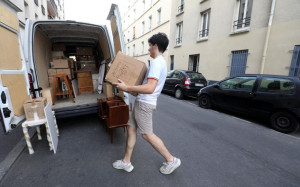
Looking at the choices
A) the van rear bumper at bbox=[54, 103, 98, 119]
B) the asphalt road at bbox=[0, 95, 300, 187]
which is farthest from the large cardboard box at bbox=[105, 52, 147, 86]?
the van rear bumper at bbox=[54, 103, 98, 119]

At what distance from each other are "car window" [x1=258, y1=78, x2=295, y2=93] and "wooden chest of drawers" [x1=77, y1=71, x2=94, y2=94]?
508 centimetres

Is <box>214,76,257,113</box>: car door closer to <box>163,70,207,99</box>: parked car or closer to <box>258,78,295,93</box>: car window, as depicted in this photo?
<box>258,78,295,93</box>: car window

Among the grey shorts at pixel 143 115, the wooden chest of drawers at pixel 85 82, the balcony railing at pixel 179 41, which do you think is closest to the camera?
the grey shorts at pixel 143 115

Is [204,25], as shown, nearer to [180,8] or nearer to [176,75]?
[180,8]

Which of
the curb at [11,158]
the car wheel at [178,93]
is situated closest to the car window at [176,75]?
the car wheel at [178,93]

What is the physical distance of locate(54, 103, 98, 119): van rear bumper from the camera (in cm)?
300

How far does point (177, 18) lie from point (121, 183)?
12.7 m

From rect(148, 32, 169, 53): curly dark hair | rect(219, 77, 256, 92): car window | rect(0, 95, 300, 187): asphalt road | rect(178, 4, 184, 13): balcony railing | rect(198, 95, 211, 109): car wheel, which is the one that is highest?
rect(178, 4, 184, 13): balcony railing

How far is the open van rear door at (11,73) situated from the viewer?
1.93 m

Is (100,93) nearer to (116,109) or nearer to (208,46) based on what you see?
(116,109)

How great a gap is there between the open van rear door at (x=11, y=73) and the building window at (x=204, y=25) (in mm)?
9721

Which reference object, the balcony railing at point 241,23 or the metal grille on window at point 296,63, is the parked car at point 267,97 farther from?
the balcony railing at point 241,23

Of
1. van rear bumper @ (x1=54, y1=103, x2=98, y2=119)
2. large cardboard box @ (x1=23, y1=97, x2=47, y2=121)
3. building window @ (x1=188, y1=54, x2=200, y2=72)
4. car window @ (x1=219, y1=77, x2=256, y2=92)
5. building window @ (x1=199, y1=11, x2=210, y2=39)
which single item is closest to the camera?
large cardboard box @ (x1=23, y1=97, x2=47, y2=121)

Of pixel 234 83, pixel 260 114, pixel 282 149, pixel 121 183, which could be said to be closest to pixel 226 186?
pixel 121 183
